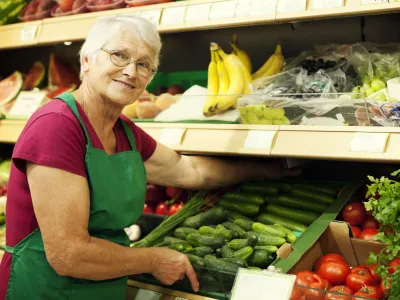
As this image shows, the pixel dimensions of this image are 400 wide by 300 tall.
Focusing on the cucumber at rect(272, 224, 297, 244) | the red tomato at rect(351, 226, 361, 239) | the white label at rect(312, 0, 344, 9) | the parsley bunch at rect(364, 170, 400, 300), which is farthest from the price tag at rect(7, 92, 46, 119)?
the parsley bunch at rect(364, 170, 400, 300)

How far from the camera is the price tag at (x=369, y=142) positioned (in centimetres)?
176

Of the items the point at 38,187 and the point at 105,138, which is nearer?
the point at 38,187

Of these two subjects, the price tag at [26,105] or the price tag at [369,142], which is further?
the price tag at [26,105]

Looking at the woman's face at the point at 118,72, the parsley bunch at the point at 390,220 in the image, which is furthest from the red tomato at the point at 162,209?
the parsley bunch at the point at 390,220

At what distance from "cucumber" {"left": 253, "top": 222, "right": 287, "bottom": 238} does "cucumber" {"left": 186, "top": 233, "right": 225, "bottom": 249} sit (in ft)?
0.55

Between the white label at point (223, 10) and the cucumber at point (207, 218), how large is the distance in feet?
2.67

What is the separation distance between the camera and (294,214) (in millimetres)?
2262

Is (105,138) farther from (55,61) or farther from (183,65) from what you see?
(55,61)

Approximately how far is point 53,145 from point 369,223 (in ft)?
4.41

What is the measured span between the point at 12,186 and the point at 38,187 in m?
0.23

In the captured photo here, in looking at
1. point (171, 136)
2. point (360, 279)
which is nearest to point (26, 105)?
point (171, 136)

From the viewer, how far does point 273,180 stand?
2529 millimetres

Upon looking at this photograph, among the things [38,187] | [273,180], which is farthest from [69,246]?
[273,180]

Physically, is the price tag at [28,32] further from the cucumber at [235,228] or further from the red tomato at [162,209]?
the cucumber at [235,228]
